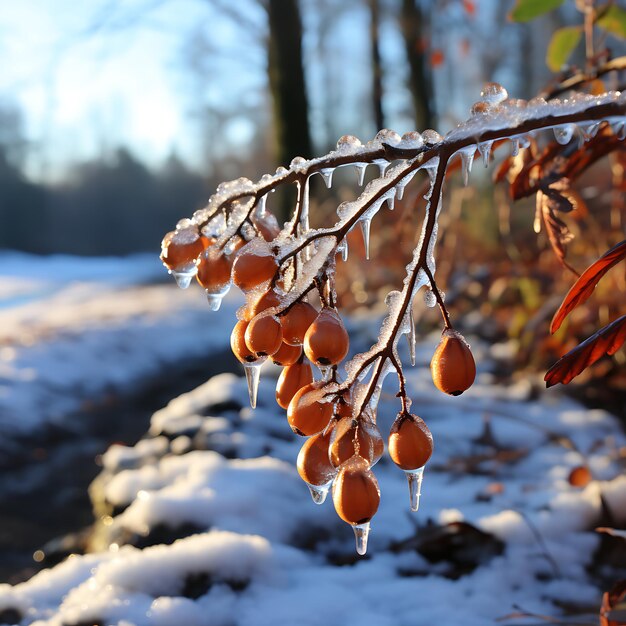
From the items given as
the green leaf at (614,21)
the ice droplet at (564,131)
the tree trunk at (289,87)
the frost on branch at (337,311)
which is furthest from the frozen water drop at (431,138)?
the tree trunk at (289,87)

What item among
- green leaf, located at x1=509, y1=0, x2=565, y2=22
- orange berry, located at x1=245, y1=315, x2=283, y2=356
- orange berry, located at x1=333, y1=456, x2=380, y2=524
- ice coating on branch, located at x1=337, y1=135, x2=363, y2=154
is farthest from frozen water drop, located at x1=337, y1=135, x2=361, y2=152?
green leaf, located at x1=509, y1=0, x2=565, y2=22

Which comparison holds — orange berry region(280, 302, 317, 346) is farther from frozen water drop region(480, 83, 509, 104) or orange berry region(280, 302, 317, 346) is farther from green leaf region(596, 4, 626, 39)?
green leaf region(596, 4, 626, 39)

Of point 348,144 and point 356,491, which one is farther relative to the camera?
point 348,144

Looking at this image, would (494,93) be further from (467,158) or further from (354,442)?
(354,442)

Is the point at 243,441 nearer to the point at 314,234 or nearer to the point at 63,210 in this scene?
the point at 314,234

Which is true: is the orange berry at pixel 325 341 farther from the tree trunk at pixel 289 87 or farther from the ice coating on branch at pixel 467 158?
the tree trunk at pixel 289 87

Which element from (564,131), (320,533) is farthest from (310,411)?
(320,533)
